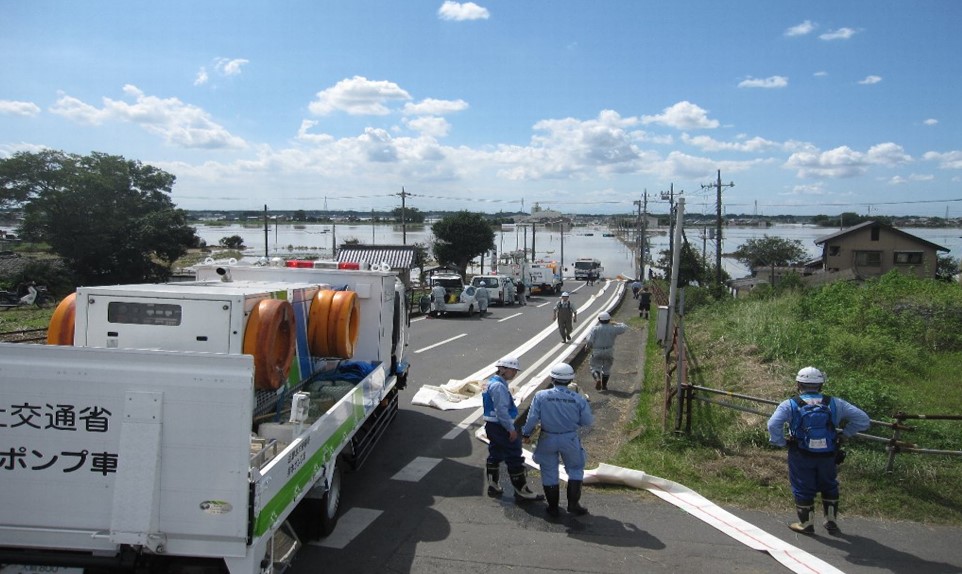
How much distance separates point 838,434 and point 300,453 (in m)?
4.82

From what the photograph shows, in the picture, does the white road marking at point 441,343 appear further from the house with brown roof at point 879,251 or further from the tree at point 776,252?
the tree at point 776,252

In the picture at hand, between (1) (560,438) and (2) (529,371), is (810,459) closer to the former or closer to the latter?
(1) (560,438)

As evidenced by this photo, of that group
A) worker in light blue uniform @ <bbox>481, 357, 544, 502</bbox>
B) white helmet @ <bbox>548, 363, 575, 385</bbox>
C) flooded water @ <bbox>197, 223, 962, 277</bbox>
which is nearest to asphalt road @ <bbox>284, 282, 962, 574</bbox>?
worker in light blue uniform @ <bbox>481, 357, 544, 502</bbox>

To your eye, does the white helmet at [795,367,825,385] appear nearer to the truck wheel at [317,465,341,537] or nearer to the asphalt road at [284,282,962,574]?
the asphalt road at [284,282,962,574]

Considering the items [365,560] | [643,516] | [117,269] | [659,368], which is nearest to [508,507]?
[643,516]

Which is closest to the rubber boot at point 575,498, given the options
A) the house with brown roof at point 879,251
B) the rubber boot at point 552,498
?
the rubber boot at point 552,498

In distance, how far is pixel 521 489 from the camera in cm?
696

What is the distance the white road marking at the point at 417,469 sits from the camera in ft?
25.6

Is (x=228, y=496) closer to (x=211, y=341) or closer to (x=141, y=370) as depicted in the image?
(x=141, y=370)

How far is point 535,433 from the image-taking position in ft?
31.6

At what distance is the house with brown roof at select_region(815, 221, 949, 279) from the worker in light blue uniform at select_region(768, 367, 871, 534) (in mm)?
44550

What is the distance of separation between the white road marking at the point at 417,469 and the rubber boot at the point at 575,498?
1907mm

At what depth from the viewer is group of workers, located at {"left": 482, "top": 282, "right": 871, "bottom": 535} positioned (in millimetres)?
6172

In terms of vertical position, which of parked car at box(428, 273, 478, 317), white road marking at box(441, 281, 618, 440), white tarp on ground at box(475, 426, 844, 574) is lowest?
white road marking at box(441, 281, 618, 440)
